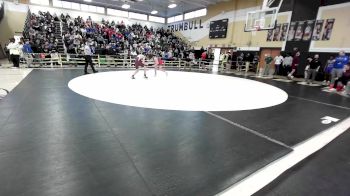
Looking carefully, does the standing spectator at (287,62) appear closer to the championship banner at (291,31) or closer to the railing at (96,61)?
the championship banner at (291,31)

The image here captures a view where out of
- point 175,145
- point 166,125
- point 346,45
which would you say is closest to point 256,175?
point 175,145

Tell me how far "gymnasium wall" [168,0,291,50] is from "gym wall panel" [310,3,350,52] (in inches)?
83.5

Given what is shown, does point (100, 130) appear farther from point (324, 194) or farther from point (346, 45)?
point (346, 45)

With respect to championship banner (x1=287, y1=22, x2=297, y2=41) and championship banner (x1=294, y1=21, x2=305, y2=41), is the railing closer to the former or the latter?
championship banner (x1=287, y1=22, x2=297, y2=41)

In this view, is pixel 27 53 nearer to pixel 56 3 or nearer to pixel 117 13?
pixel 56 3

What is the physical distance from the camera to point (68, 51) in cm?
1203

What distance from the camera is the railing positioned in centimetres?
1002

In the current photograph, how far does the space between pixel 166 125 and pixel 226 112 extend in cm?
144

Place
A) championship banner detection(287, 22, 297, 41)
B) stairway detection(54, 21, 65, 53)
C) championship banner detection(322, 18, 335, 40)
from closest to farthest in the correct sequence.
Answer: championship banner detection(322, 18, 335, 40) < championship banner detection(287, 22, 297, 41) < stairway detection(54, 21, 65, 53)

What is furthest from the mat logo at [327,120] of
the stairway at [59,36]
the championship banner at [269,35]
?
the stairway at [59,36]

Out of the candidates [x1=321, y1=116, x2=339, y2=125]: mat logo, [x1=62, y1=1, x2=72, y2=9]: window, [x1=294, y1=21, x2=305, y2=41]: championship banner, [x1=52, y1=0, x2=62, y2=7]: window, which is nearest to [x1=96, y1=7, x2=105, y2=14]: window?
[x1=62, y1=1, x2=72, y2=9]: window

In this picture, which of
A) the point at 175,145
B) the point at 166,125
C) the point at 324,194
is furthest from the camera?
the point at 166,125

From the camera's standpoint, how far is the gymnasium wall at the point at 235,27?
14.4 m

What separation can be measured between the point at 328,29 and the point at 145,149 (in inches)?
501
